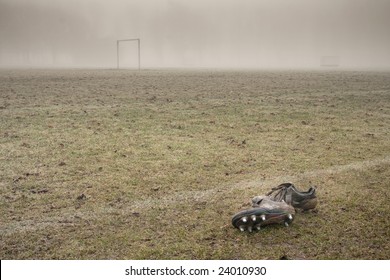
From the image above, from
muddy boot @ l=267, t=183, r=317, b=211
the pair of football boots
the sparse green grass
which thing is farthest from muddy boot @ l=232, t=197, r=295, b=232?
muddy boot @ l=267, t=183, r=317, b=211

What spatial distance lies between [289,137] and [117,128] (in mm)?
4872

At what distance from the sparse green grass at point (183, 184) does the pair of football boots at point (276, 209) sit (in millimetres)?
120

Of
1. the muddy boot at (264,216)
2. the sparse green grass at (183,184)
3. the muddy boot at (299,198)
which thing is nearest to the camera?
the sparse green grass at (183,184)

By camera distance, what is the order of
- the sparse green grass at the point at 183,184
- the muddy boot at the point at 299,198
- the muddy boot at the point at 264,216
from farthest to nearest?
1. the muddy boot at the point at 299,198
2. the muddy boot at the point at 264,216
3. the sparse green grass at the point at 183,184

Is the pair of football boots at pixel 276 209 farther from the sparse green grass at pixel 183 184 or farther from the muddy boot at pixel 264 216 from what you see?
the sparse green grass at pixel 183 184

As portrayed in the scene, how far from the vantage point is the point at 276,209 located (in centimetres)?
445

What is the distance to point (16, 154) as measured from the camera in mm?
7805

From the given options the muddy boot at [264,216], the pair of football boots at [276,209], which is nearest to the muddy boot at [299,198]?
the pair of football boots at [276,209]

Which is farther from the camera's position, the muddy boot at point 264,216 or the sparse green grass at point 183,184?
the muddy boot at point 264,216

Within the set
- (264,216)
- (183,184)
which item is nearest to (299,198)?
(264,216)

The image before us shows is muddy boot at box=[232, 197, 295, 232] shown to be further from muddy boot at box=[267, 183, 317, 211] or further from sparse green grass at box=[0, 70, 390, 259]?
muddy boot at box=[267, 183, 317, 211]

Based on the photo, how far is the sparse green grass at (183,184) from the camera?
13.5 ft
